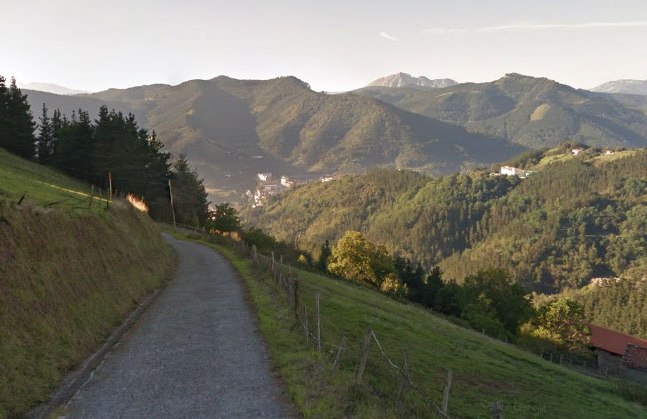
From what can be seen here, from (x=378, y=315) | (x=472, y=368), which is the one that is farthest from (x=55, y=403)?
(x=378, y=315)

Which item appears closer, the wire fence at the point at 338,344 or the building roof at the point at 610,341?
the wire fence at the point at 338,344

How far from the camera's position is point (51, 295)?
15664mm

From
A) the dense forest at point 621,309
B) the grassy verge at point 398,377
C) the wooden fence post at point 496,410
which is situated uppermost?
the wooden fence post at point 496,410

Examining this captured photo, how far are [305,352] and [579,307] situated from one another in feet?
284

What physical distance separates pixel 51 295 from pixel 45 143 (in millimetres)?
89520

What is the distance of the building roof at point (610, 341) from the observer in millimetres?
84938

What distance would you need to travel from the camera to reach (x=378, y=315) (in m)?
33.1

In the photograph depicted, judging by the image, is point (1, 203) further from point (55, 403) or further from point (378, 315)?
point (378, 315)

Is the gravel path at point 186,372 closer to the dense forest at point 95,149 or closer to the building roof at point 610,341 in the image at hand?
the dense forest at point 95,149

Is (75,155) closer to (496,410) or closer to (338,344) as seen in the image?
(338,344)

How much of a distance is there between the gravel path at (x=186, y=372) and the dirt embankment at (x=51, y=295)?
108cm

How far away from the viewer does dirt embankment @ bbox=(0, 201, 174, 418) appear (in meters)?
12.3

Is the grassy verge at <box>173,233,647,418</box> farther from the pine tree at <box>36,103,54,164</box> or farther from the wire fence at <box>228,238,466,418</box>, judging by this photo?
the pine tree at <box>36,103,54,164</box>

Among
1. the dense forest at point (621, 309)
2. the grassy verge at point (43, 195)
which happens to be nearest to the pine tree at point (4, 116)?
the grassy verge at point (43, 195)
